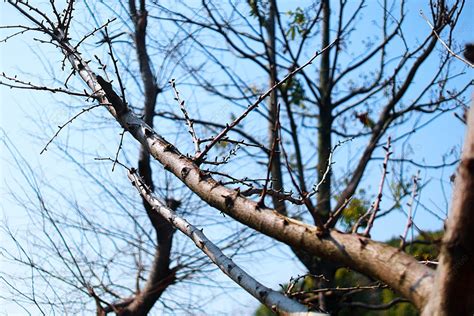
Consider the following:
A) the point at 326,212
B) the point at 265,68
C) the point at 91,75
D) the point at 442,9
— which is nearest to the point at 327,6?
the point at 265,68

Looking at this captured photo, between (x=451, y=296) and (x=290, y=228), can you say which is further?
(x=290, y=228)

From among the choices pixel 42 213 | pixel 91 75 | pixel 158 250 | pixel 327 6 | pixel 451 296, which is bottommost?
pixel 451 296

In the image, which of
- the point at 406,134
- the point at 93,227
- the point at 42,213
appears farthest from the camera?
the point at 406,134

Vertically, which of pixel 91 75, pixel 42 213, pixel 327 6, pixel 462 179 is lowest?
pixel 462 179

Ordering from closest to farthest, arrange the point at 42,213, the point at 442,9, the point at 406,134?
the point at 442,9, the point at 42,213, the point at 406,134

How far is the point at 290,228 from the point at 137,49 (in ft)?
15.2

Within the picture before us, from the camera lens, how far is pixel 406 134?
676 centimetres

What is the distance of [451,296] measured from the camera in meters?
1.12

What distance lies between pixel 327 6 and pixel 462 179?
6.07 meters

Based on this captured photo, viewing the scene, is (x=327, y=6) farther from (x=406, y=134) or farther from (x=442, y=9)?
(x=442, y=9)

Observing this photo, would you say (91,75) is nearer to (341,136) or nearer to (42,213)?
(42,213)

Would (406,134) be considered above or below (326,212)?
above

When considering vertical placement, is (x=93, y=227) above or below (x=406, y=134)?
below

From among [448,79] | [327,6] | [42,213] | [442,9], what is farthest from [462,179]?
[327,6]
